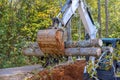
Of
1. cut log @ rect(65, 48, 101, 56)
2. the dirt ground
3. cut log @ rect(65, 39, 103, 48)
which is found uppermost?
cut log @ rect(65, 39, 103, 48)

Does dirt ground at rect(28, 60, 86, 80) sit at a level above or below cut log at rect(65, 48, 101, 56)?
below

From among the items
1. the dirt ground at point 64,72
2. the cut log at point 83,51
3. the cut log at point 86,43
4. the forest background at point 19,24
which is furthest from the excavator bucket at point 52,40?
the forest background at point 19,24

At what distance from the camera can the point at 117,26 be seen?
22.7 metres

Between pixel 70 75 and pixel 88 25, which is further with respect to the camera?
pixel 88 25

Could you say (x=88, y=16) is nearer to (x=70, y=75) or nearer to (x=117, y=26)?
(x=70, y=75)

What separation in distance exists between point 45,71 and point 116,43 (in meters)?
1.95

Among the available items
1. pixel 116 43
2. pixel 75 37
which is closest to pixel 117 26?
pixel 75 37

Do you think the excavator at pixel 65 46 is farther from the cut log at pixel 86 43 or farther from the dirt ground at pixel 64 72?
the dirt ground at pixel 64 72

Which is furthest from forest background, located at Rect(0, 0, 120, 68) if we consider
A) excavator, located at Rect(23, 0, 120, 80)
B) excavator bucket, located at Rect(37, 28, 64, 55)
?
excavator bucket, located at Rect(37, 28, 64, 55)

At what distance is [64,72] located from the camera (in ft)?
24.8

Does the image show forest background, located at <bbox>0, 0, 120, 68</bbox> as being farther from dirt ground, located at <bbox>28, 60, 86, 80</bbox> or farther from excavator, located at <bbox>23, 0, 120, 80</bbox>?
dirt ground, located at <bbox>28, 60, 86, 80</bbox>

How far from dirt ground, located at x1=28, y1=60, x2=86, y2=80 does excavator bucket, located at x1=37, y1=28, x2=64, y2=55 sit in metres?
0.49

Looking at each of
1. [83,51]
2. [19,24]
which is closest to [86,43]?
[83,51]

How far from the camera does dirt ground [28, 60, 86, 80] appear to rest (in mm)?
6752
